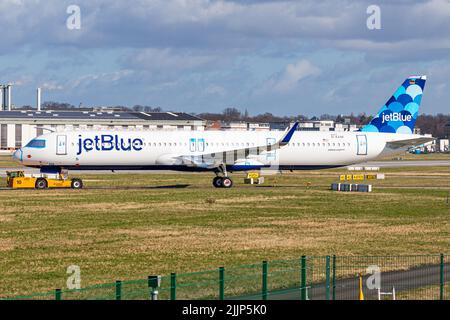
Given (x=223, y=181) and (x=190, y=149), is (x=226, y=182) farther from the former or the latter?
(x=190, y=149)

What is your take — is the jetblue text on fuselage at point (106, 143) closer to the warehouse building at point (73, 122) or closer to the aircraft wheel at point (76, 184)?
the aircraft wheel at point (76, 184)

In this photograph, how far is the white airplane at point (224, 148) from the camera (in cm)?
7144

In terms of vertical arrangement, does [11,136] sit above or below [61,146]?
above

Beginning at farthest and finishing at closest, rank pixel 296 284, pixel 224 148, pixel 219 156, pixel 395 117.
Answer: pixel 395 117, pixel 224 148, pixel 219 156, pixel 296 284

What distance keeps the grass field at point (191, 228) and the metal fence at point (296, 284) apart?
501 cm

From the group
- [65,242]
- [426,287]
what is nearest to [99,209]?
[65,242]

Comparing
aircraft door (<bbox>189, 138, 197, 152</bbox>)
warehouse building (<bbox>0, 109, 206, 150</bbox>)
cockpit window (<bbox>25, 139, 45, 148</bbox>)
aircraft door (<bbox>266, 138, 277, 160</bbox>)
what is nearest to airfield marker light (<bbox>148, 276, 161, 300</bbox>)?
cockpit window (<bbox>25, 139, 45, 148</bbox>)

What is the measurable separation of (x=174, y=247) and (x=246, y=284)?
54.6ft

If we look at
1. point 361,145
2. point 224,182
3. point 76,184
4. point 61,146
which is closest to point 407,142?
point 361,145

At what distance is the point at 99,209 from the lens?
182 feet

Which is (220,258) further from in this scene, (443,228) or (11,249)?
(443,228)

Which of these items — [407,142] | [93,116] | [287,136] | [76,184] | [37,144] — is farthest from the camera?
[93,116]

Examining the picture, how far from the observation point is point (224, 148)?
244 ft

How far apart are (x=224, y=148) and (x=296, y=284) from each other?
50120 mm
